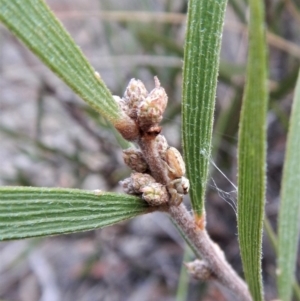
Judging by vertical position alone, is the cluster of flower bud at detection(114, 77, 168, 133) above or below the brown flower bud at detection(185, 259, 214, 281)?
above

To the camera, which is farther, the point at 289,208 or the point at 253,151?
the point at 289,208

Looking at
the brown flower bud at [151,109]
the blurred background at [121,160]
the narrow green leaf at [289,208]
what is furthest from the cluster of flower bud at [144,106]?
the blurred background at [121,160]

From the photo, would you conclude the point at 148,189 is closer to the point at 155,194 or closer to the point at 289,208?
the point at 155,194

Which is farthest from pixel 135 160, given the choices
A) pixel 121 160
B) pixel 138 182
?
pixel 121 160

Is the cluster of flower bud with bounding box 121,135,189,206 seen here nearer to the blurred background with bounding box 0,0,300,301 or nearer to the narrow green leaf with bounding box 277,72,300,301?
the narrow green leaf with bounding box 277,72,300,301

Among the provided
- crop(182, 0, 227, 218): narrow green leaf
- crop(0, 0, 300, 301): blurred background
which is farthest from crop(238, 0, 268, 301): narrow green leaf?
crop(0, 0, 300, 301): blurred background

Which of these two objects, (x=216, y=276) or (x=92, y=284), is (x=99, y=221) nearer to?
(x=216, y=276)

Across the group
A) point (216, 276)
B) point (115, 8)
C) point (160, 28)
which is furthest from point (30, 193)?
point (115, 8)
